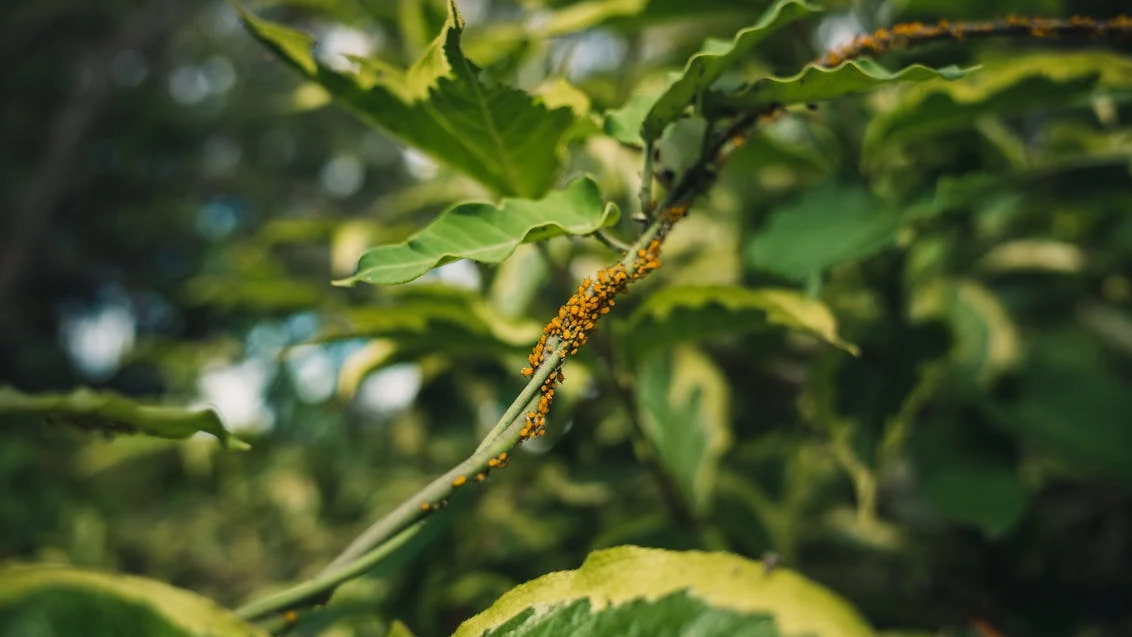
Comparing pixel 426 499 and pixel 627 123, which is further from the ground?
pixel 627 123

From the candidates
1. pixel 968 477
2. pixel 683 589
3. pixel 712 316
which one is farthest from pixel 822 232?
pixel 683 589

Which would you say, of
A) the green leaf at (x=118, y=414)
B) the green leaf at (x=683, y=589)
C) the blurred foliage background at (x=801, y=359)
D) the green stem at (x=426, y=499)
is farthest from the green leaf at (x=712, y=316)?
the green leaf at (x=118, y=414)

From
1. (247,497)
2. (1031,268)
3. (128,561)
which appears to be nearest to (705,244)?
(1031,268)

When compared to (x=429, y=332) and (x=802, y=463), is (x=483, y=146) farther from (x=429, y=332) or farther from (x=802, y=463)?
(x=802, y=463)

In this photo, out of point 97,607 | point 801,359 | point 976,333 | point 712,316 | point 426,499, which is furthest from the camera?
point 801,359

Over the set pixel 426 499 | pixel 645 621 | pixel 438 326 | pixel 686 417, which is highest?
pixel 438 326

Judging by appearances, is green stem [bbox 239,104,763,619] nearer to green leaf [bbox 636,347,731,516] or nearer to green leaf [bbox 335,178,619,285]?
green leaf [bbox 335,178,619,285]

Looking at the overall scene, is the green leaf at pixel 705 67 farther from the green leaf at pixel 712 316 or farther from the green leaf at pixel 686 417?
the green leaf at pixel 686 417

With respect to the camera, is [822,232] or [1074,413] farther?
[1074,413]

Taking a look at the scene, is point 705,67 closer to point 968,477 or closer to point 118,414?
point 118,414
